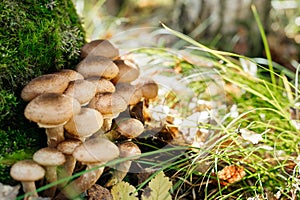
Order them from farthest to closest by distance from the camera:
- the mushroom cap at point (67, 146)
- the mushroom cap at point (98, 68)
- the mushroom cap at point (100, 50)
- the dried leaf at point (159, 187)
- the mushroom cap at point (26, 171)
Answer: the mushroom cap at point (100, 50) → the mushroom cap at point (98, 68) → the dried leaf at point (159, 187) → the mushroom cap at point (67, 146) → the mushroom cap at point (26, 171)

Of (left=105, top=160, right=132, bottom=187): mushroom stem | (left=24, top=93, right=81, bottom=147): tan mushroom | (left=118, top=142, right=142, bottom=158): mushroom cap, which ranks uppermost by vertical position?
(left=24, top=93, right=81, bottom=147): tan mushroom

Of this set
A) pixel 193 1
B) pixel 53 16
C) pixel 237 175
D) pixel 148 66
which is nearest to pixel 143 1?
pixel 193 1

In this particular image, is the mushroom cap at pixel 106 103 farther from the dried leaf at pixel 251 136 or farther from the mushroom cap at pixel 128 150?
the dried leaf at pixel 251 136

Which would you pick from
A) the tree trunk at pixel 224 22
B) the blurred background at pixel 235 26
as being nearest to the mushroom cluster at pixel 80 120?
the blurred background at pixel 235 26

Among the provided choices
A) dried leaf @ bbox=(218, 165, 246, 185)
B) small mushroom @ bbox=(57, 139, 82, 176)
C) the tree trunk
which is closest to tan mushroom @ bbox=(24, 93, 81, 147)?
small mushroom @ bbox=(57, 139, 82, 176)

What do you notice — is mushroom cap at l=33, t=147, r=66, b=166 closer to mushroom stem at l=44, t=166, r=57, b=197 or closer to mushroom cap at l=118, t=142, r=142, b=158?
mushroom stem at l=44, t=166, r=57, b=197

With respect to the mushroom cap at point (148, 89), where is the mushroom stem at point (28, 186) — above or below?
below

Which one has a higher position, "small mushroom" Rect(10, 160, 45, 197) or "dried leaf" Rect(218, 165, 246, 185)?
"small mushroom" Rect(10, 160, 45, 197)
